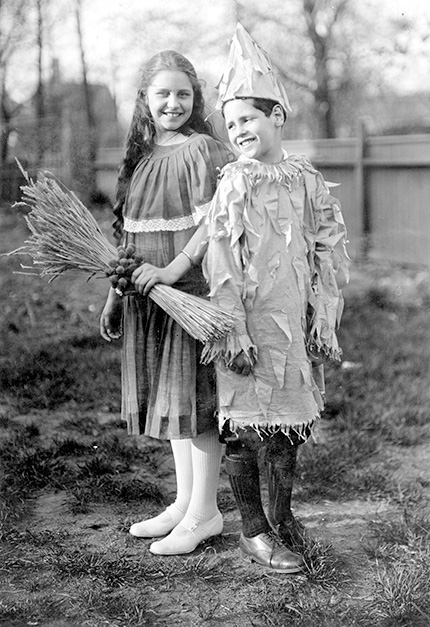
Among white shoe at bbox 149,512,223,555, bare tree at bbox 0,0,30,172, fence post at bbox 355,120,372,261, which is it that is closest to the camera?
white shoe at bbox 149,512,223,555

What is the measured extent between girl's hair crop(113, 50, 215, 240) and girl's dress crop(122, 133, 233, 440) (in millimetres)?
64

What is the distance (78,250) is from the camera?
2.74 m

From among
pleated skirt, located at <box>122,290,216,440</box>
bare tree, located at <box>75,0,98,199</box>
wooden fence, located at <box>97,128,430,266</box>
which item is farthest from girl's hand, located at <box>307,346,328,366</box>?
wooden fence, located at <box>97,128,430,266</box>

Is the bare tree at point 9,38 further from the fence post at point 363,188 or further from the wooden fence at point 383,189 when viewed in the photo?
the fence post at point 363,188

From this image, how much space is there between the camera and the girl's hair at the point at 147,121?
2756 millimetres

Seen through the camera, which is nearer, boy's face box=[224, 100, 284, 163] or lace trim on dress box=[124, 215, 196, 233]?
boy's face box=[224, 100, 284, 163]

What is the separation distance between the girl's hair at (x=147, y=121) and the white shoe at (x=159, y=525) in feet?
4.08

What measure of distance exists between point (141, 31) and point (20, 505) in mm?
3884

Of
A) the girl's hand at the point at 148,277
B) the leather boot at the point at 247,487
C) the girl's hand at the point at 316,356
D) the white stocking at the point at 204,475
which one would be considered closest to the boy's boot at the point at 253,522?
the leather boot at the point at 247,487

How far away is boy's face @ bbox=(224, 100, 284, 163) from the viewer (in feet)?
8.38

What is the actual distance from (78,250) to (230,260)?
578 mm

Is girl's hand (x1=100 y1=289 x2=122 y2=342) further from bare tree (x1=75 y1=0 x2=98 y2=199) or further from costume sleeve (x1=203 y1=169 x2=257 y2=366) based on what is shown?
bare tree (x1=75 y1=0 x2=98 y2=199)

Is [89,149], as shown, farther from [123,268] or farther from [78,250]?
[123,268]

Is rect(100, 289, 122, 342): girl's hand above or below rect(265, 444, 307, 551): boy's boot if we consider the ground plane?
above
